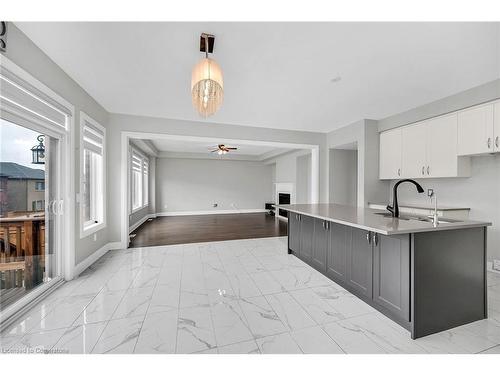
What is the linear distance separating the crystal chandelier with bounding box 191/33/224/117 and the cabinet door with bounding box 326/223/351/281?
6.25 feet

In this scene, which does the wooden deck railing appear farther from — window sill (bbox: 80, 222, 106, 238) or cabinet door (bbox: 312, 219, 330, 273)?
cabinet door (bbox: 312, 219, 330, 273)

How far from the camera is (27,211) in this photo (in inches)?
85.8

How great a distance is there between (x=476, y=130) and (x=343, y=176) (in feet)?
9.00

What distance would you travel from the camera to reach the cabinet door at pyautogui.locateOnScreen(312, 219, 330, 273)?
275 centimetres

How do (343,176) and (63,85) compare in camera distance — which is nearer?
(63,85)

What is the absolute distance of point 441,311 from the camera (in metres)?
1.74

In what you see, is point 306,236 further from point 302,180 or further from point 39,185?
→ point 302,180

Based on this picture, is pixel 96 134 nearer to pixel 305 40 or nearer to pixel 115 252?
pixel 115 252

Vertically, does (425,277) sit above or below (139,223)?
above

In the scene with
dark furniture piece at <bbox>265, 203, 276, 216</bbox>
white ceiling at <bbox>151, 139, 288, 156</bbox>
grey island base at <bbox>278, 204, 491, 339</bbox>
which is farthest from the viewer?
dark furniture piece at <bbox>265, 203, 276, 216</bbox>

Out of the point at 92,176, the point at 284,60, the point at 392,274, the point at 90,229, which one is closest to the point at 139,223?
the point at 92,176

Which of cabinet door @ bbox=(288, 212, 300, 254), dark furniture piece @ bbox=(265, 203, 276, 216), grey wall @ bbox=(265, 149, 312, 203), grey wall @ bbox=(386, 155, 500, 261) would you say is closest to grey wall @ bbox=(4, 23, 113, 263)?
cabinet door @ bbox=(288, 212, 300, 254)

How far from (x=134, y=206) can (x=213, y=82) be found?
5.73 meters

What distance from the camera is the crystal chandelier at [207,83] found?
1771 mm
